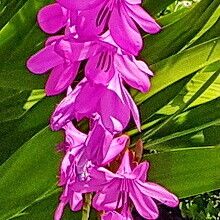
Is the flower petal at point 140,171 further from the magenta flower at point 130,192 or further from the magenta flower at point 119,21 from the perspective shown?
the magenta flower at point 119,21

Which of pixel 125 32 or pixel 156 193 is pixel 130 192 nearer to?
pixel 156 193

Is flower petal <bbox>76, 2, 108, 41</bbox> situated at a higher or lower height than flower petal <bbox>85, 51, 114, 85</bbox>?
higher

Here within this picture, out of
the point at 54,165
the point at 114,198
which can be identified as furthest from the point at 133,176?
the point at 54,165

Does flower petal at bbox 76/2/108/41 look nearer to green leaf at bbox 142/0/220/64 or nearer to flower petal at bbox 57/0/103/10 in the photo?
flower petal at bbox 57/0/103/10

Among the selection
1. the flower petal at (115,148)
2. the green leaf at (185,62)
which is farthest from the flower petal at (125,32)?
the green leaf at (185,62)

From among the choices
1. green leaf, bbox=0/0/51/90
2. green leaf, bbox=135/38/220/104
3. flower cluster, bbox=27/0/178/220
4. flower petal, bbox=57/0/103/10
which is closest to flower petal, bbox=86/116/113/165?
flower cluster, bbox=27/0/178/220
